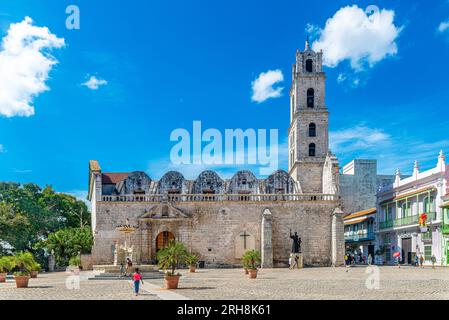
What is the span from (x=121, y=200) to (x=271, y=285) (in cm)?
1999

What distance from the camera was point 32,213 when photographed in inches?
1732

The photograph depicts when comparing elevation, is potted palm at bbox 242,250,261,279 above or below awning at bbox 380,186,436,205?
below

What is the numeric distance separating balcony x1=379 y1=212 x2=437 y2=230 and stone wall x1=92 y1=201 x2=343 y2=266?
7473mm

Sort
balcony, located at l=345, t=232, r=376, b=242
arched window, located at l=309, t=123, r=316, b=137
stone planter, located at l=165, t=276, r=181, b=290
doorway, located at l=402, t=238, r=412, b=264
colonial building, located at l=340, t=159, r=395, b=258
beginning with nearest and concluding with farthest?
Result: stone planter, located at l=165, t=276, r=181, b=290, doorway, located at l=402, t=238, r=412, b=264, arched window, located at l=309, t=123, r=316, b=137, balcony, located at l=345, t=232, r=376, b=242, colonial building, located at l=340, t=159, r=395, b=258

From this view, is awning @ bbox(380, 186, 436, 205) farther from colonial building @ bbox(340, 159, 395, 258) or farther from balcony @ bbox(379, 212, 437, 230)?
colonial building @ bbox(340, 159, 395, 258)

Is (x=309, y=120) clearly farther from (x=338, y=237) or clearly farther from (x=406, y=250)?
(x=406, y=250)

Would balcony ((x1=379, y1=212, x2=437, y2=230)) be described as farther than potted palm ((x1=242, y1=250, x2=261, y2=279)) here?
Yes

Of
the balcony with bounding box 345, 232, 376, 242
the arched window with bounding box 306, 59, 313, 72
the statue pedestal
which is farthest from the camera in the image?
the balcony with bounding box 345, 232, 376, 242

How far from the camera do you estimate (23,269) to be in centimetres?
2236

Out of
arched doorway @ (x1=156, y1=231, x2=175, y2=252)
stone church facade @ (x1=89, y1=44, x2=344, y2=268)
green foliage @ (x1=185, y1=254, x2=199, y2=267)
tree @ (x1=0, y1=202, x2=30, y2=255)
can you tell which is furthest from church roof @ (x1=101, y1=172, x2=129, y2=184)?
green foliage @ (x1=185, y1=254, x2=199, y2=267)

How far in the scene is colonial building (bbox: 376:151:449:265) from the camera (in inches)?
1522

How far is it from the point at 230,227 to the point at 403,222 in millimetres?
15078
